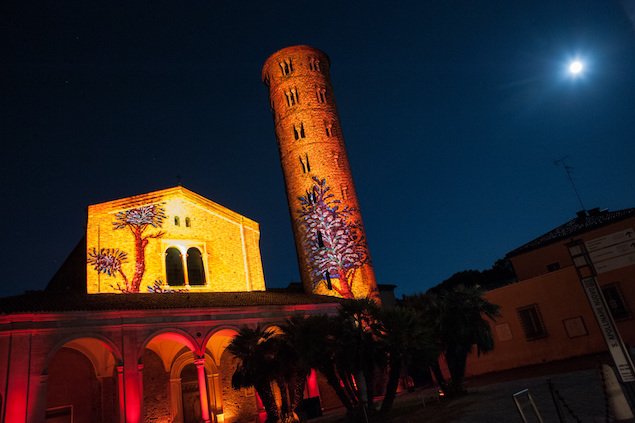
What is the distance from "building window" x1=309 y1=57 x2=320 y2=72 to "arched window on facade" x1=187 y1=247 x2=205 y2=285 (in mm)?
17222

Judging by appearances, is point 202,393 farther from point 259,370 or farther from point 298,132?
point 298,132

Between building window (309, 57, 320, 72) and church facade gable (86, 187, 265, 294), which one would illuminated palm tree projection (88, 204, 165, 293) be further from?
building window (309, 57, 320, 72)

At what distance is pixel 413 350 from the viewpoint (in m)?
15.4

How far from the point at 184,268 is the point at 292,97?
623 inches

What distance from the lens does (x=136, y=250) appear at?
77.1 ft

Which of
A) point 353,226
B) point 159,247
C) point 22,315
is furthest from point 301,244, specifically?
point 22,315

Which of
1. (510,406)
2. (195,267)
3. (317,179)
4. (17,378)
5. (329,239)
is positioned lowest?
(510,406)

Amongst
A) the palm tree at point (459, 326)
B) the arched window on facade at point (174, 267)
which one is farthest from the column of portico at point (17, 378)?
the palm tree at point (459, 326)

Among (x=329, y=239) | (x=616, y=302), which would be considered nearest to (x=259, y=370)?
(x=329, y=239)

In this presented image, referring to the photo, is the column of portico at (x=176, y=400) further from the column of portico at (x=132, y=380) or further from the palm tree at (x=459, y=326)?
the palm tree at (x=459, y=326)

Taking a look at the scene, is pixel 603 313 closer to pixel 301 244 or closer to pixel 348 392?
pixel 348 392

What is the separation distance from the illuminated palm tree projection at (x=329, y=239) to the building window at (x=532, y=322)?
10108 mm

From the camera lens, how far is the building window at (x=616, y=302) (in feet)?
77.3

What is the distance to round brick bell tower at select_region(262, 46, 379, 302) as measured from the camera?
29938 mm
